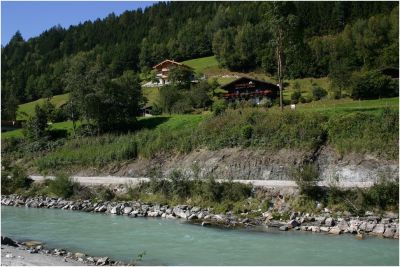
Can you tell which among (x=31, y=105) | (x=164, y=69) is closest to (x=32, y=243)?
(x=164, y=69)

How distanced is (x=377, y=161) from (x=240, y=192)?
327 inches

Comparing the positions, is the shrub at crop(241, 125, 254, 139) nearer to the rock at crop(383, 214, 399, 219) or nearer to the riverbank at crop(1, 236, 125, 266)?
the rock at crop(383, 214, 399, 219)

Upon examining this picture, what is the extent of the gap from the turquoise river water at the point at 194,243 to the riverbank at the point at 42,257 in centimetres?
85

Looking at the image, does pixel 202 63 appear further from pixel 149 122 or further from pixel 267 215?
pixel 267 215

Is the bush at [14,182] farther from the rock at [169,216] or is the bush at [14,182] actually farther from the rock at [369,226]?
the rock at [369,226]

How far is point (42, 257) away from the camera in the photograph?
17.2m

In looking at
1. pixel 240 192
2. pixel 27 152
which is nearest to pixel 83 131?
pixel 27 152

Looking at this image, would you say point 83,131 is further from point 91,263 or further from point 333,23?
point 333,23

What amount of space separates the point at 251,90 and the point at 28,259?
158 feet

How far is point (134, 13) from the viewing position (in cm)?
14525

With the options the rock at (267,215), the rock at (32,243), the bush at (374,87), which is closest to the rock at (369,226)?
the rock at (267,215)

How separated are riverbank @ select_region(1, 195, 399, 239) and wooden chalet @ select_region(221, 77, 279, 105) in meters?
33.7

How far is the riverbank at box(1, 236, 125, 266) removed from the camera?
1596 cm

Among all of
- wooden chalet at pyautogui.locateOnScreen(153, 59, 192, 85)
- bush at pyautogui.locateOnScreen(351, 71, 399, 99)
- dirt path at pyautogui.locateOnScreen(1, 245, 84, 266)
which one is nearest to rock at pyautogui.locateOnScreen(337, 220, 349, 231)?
dirt path at pyautogui.locateOnScreen(1, 245, 84, 266)
